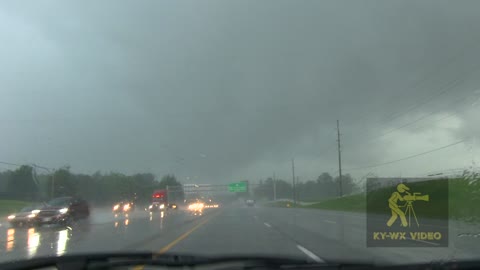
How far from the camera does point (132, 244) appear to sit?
16.0 m

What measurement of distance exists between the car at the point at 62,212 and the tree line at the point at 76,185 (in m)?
13.2

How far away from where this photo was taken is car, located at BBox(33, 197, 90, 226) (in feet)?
94.3

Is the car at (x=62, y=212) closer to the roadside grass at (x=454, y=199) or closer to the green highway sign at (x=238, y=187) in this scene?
the roadside grass at (x=454, y=199)

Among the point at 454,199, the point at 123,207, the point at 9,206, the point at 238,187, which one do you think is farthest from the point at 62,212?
the point at 238,187

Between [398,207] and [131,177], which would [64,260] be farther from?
[131,177]

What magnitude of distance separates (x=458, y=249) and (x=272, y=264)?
9.27 m

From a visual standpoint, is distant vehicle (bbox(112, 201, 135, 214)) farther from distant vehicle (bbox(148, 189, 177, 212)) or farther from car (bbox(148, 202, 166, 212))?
distant vehicle (bbox(148, 189, 177, 212))

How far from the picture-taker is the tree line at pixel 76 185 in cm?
4619

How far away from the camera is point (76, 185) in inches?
2040

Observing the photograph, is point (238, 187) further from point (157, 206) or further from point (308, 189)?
point (308, 189)

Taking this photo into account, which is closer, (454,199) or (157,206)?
(454,199)

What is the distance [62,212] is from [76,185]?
23087 mm

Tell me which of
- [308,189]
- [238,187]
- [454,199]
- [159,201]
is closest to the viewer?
[454,199]

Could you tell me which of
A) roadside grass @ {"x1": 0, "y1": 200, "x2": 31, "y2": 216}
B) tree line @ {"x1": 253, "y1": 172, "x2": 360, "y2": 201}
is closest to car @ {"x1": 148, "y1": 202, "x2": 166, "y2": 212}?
roadside grass @ {"x1": 0, "y1": 200, "x2": 31, "y2": 216}
